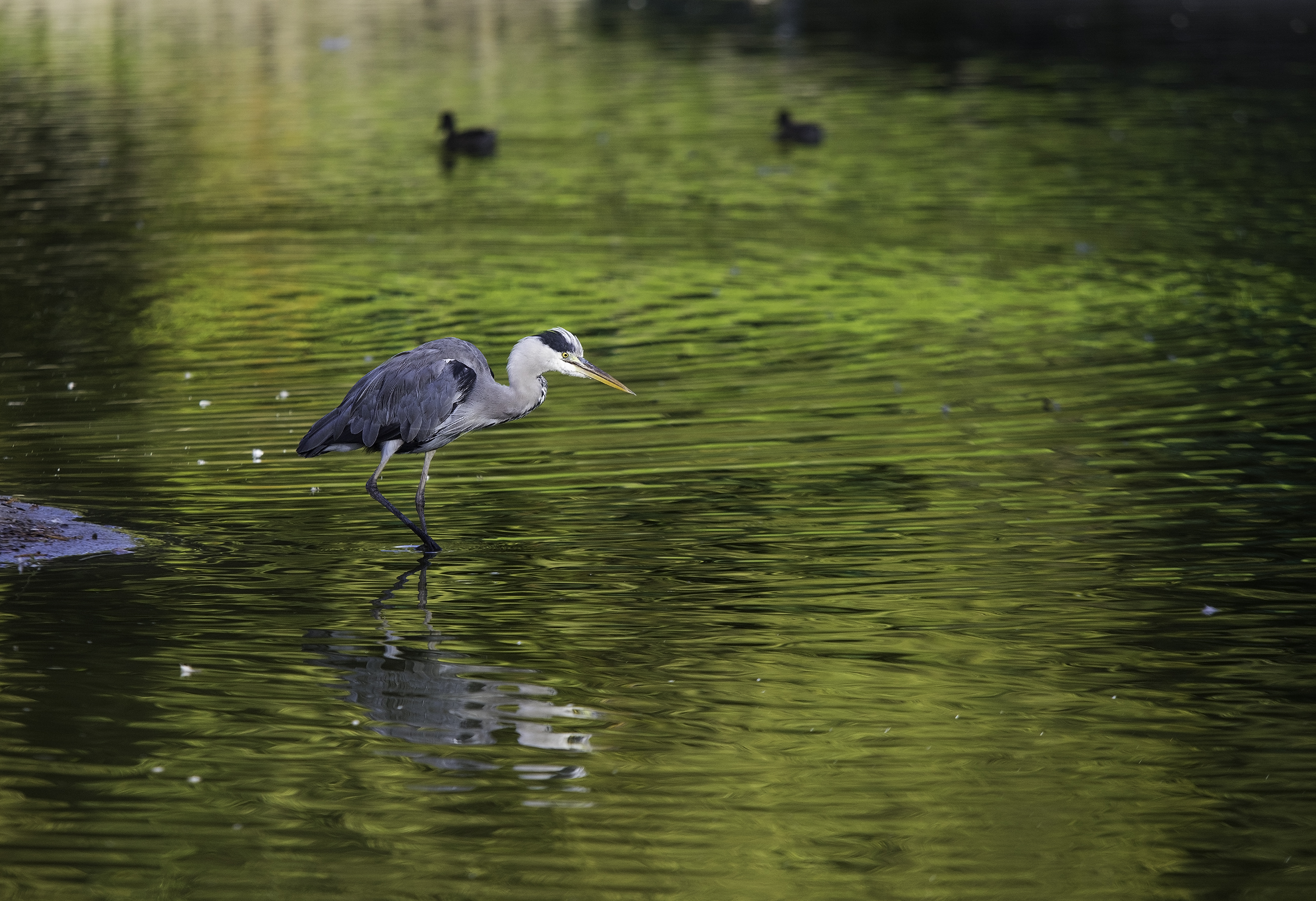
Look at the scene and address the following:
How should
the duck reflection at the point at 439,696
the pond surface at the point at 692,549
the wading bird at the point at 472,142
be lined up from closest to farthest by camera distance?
the pond surface at the point at 692,549 → the duck reflection at the point at 439,696 → the wading bird at the point at 472,142

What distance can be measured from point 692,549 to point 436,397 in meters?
1.84

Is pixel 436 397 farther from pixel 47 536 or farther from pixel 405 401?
pixel 47 536

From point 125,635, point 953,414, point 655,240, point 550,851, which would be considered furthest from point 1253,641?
point 655,240

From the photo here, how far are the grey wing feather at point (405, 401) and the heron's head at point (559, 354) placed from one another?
0.42 metres

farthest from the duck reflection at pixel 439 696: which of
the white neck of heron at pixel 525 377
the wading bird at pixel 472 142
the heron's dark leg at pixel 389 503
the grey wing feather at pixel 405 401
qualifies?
the wading bird at pixel 472 142

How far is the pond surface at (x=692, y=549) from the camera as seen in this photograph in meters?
6.82

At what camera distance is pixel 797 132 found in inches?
1141

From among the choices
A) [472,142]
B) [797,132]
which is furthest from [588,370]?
[472,142]

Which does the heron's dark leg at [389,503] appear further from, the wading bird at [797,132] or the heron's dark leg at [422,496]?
the wading bird at [797,132]

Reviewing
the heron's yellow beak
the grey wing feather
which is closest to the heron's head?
the heron's yellow beak

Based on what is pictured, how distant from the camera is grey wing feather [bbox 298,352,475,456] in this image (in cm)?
1040

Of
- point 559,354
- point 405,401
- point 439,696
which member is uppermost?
point 559,354

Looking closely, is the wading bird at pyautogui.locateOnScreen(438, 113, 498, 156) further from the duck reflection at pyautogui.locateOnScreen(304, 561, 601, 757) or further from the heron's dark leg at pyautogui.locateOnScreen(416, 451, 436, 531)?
the duck reflection at pyautogui.locateOnScreen(304, 561, 601, 757)

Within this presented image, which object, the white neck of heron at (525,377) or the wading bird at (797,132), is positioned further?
the wading bird at (797,132)
